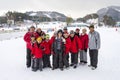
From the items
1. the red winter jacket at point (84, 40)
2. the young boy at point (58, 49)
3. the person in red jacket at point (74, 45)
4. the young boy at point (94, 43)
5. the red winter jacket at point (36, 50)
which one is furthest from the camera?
the red winter jacket at point (84, 40)

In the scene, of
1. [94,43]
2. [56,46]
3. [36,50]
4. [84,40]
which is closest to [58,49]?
[56,46]

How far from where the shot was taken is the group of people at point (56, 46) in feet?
Answer: 29.8

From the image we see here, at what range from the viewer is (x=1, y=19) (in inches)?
5679

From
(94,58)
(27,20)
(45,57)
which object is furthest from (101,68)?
(27,20)

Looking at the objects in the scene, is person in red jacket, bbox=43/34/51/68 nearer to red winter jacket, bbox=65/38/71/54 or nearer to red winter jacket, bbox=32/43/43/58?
red winter jacket, bbox=32/43/43/58

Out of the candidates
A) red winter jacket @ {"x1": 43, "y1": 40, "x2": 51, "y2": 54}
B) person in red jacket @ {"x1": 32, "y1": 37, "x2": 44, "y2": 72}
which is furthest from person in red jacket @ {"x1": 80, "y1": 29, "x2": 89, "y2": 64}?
person in red jacket @ {"x1": 32, "y1": 37, "x2": 44, "y2": 72}

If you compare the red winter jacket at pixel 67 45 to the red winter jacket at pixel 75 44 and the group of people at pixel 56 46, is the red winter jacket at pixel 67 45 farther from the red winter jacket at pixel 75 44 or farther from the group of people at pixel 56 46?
the red winter jacket at pixel 75 44

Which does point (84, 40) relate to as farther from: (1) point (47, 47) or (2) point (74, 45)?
(1) point (47, 47)

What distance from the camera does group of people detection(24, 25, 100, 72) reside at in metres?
9.08

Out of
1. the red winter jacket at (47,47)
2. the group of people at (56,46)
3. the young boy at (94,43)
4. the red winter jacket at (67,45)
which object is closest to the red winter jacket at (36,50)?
the group of people at (56,46)

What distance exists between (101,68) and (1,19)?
456 feet

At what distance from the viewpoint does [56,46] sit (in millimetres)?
9211

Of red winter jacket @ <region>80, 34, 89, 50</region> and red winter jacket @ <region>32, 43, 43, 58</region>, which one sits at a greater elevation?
red winter jacket @ <region>80, 34, 89, 50</region>

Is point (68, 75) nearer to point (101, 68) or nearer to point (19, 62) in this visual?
point (101, 68)
